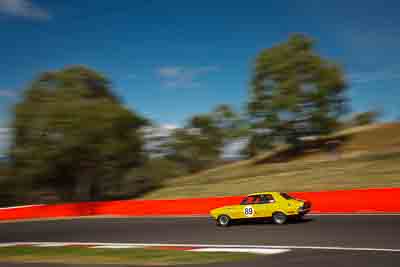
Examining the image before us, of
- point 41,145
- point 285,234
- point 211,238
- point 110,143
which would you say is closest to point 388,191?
point 285,234

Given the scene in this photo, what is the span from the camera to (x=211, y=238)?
14031mm

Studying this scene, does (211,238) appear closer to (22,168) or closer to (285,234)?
(285,234)

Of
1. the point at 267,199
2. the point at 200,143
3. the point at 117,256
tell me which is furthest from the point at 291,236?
the point at 200,143

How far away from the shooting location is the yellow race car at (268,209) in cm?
1566

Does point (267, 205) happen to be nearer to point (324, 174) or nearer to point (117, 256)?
point (117, 256)

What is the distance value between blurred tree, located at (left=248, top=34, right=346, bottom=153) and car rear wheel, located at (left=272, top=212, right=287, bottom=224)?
30.7 m

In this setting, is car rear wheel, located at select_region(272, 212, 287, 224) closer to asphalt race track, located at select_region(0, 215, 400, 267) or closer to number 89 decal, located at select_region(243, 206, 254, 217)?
asphalt race track, located at select_region(0, 215, 400, 267)

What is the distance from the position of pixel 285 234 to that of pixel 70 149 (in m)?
23.9

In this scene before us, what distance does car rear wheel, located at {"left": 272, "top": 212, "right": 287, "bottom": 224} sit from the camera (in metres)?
15.9

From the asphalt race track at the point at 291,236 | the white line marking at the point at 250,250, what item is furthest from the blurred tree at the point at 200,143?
the white line marking at the point at 250,250

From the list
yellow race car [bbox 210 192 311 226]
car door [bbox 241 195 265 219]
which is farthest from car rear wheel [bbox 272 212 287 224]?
car door [bbox 241 195 265 219]

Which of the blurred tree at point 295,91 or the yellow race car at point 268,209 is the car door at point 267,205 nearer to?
the yellow race car at point 268,209

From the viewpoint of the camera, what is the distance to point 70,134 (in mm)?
33094

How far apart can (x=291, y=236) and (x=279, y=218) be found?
3117 mm
